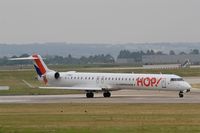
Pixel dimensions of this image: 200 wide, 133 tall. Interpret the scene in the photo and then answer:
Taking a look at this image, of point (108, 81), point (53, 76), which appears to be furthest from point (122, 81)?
point (53, 76)

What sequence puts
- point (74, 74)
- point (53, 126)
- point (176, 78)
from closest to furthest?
point (53, 126), point (176, 78), point (74, 74)

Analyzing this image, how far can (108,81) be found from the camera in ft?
235

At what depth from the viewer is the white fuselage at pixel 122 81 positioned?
68.7 m

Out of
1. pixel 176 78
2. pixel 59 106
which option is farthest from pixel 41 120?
pixel 176 78

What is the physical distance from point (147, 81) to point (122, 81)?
8.83ft

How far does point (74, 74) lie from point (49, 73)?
97.8 inches

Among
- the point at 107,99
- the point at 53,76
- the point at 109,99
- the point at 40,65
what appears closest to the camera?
the point at 109,99

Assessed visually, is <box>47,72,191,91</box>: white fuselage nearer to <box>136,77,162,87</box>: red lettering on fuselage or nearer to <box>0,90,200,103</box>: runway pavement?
<box>136,77,162,87</box>: red lettering on fuselage

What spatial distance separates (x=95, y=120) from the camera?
133 ft

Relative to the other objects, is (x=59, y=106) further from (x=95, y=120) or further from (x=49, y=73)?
(x=49, y=73)

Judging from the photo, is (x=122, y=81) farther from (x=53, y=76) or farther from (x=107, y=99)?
(x=53, y=76)

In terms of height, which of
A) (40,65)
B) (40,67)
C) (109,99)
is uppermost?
(40,65)

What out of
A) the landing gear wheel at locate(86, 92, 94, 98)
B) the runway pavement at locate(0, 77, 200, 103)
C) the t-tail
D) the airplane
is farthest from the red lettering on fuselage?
the t-tail

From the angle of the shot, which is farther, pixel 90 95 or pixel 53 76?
pixel 53 76
